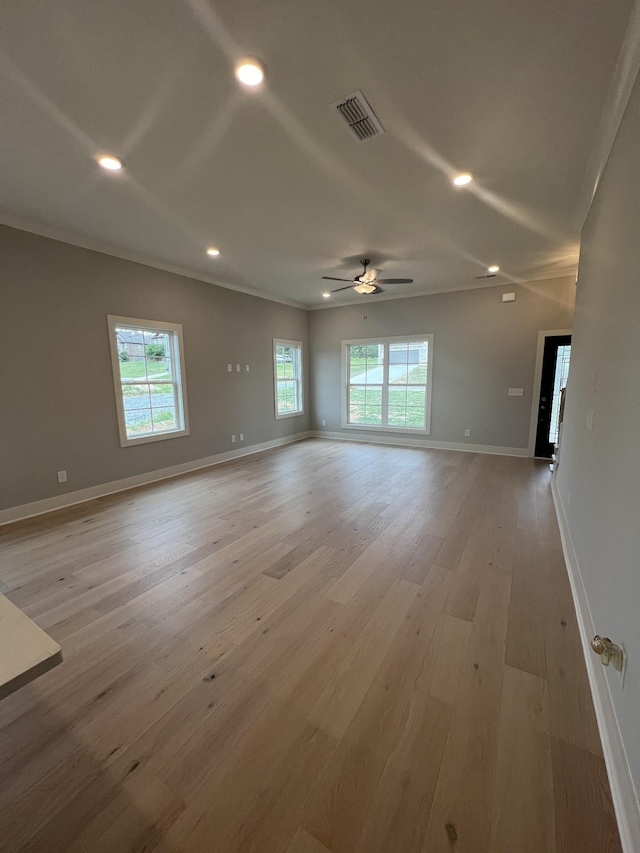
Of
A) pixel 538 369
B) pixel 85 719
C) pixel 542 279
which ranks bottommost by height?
pixel 85 719

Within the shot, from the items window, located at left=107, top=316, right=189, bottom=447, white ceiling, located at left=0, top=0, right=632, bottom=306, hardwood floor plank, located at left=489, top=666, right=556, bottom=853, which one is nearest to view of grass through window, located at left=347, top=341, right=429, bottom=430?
white ceiling, located at left=0, top=0, right=632, bottom=306

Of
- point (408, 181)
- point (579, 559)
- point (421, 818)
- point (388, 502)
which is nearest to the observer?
point (421, 818)

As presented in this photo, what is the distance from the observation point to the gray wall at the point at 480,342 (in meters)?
5.45

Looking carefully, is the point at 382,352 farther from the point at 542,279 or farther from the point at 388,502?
the point at 388,502

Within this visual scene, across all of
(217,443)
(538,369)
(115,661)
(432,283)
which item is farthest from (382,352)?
(115,661)

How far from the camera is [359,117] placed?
6.71ft

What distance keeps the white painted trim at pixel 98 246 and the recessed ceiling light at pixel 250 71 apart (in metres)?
2.93

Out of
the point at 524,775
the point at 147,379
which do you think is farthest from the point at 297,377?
the point at 524,775

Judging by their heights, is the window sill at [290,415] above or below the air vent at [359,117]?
below

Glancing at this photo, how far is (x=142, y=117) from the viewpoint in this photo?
2.06 m

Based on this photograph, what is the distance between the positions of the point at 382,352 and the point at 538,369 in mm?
2757

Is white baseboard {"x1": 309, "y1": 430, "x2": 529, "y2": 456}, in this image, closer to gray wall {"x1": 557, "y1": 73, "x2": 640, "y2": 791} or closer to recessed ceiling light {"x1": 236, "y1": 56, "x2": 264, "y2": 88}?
gray wall {"x1": 557, "y1": 73, "x2": 640, "y2": 791}

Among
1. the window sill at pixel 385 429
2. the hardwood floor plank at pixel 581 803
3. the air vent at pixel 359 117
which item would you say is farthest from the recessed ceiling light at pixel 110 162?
the window sill at pixel 385 429

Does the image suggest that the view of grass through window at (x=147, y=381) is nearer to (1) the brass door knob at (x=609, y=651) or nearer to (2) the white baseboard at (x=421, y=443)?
(2) the white baseboard at (x=421, y=443)
